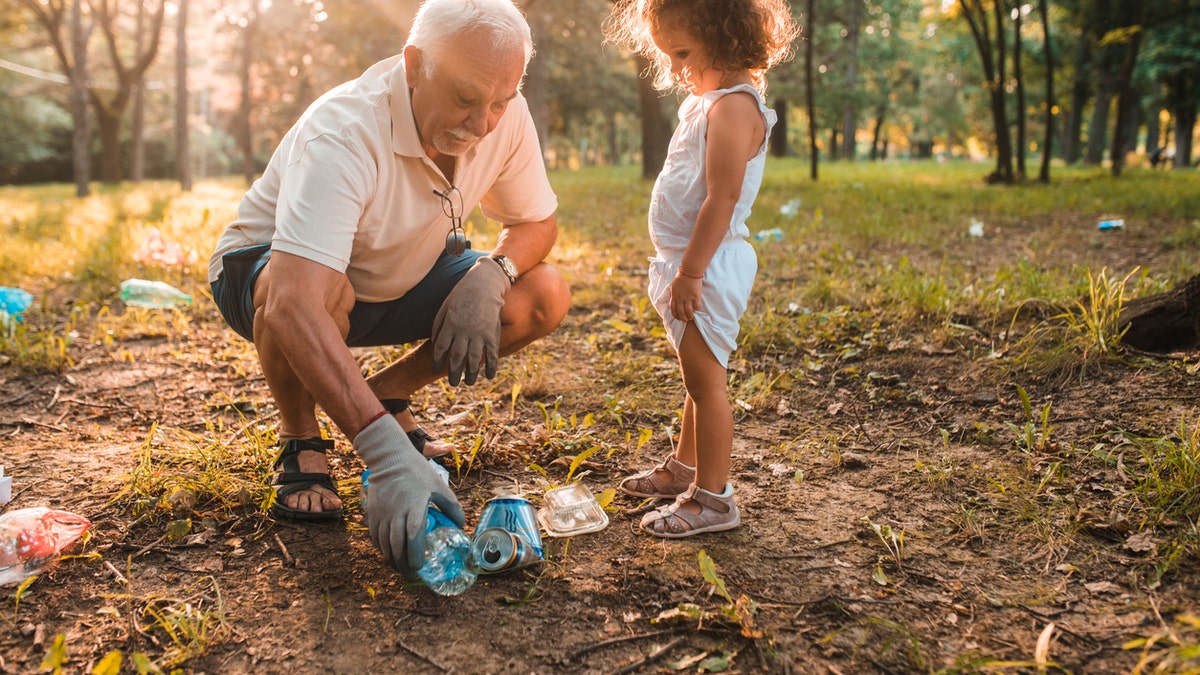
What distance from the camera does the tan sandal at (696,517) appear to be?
199cm

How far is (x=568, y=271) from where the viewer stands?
5.13 metres

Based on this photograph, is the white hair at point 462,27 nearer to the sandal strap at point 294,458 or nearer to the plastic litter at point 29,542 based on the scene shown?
the sandal strap at point 294,458

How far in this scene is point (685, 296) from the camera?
194 centimetres

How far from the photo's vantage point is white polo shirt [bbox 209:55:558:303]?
1.91 meters

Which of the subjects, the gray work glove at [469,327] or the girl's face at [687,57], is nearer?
the girl's face at [687,57]

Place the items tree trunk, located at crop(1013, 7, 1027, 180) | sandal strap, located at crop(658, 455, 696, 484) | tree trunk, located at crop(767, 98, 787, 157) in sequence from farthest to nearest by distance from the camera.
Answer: tree trunk, located at crop(767, 98, 787, 157) < tree trunk, located at crop(1013, 7, 1027, 180) < sandal strap, located at crop(658, 455, 696, 484)

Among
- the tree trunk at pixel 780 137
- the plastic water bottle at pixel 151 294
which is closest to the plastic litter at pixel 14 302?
the plastic water bottle at pixel 151 294

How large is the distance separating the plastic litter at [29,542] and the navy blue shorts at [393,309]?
68 centimetres

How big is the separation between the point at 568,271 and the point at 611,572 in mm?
3454

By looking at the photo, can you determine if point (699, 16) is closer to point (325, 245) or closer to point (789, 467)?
point (325, 245)

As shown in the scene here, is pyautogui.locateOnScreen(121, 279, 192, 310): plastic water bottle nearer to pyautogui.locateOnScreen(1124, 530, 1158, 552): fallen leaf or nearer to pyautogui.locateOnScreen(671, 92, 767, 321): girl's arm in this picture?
pyautogui.locateOnScreen(671, 92, 767, 321): girl's arm

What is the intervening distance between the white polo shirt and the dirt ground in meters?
0.70

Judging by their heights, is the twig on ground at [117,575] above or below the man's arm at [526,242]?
below

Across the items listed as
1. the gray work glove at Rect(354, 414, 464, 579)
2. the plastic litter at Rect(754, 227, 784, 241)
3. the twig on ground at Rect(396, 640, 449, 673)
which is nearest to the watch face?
the gray work glove at Rect(354, 414, 464, 579)
